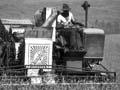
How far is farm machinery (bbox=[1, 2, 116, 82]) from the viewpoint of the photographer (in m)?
8.76

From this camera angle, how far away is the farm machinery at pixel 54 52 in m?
8.76

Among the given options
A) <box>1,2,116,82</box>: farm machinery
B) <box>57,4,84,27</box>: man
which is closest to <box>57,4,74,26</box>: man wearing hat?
<box>57,4,84,27</box>: man

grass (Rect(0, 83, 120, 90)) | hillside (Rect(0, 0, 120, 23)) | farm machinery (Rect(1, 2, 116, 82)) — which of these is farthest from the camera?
hillside (Rect(0, 0, 120, 23))

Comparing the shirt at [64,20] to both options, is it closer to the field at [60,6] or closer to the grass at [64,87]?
the grass at [64,87]

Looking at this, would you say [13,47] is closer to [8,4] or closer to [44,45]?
[44,45]

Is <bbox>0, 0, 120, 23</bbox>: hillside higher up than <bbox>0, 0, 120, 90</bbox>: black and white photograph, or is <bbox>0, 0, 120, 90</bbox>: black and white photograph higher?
<bbox>0, 0, 120, 23</bbox>: hillside

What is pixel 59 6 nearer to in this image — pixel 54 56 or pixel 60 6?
pixel 60 6

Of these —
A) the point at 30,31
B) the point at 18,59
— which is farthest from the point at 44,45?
the point at 18,59

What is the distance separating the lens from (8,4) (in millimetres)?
53281

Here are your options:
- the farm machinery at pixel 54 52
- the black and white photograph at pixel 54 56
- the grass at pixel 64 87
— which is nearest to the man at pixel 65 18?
the black and white photograph at pixel 54 56

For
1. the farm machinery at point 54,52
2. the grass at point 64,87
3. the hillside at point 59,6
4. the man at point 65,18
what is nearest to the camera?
the grass at point 64,87

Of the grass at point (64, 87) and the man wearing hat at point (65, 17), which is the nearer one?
the grass at point (64, 87)

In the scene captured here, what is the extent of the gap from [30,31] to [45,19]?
5.10 feet

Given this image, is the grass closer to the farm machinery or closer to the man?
the farm machinery
